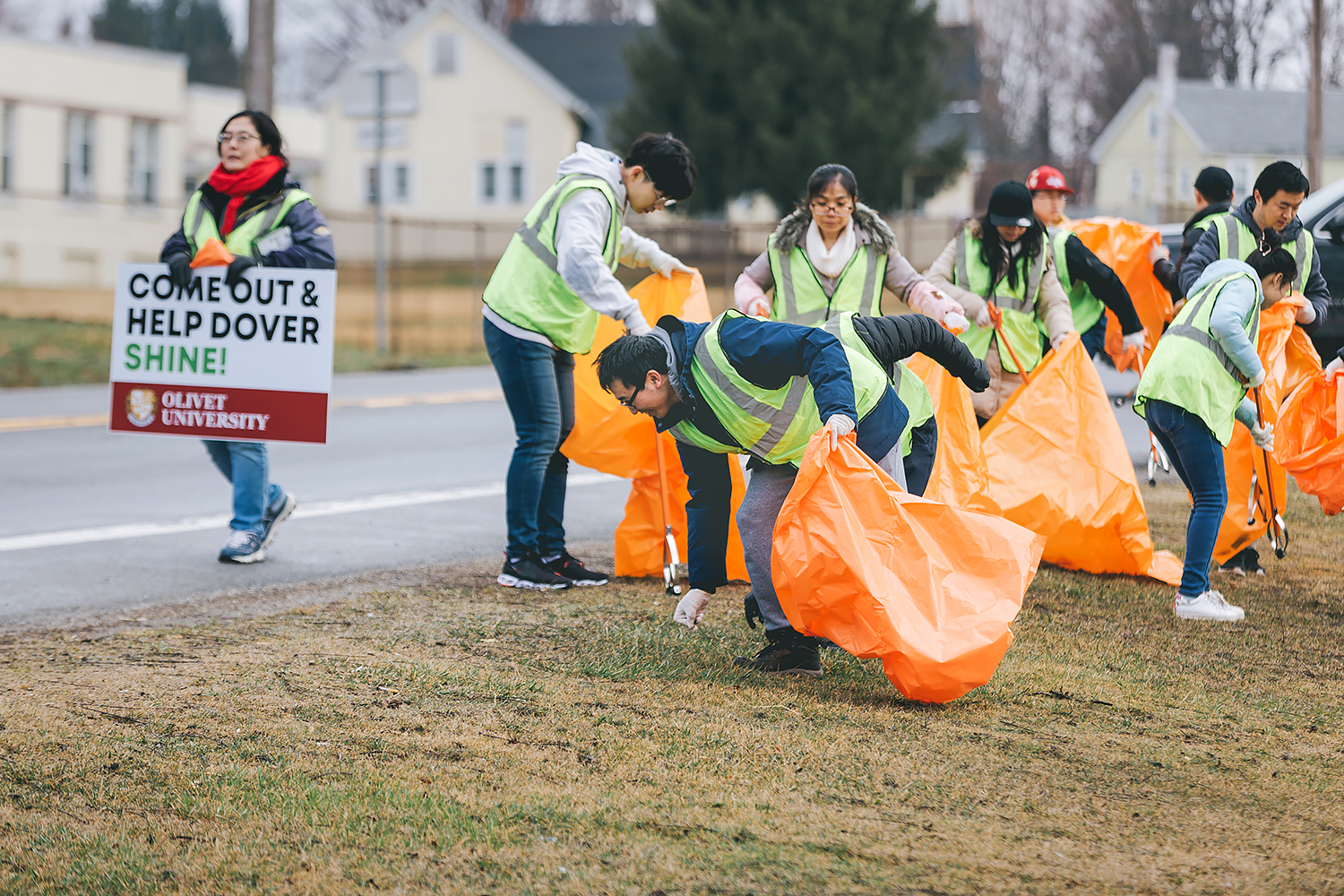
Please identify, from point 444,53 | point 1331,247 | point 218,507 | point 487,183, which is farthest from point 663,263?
point 444,53

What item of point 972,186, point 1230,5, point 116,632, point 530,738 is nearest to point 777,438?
point 530,738

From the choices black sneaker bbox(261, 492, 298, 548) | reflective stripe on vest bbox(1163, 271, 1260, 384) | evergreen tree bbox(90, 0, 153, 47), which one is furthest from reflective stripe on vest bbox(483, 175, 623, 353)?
evergreen tree bbox(90, 0, 153, 47)

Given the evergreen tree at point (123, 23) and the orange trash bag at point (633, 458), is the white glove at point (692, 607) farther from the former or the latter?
the evergreen tree at point (123, 23)

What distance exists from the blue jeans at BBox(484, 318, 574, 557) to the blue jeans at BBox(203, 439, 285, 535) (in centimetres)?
133

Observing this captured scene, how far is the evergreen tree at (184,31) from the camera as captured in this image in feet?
188

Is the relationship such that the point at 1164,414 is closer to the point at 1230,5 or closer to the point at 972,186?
the point at 972,186

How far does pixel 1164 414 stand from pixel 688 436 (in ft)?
6.54

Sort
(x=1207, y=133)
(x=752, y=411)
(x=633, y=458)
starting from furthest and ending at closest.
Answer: (x=1207, y=133) → (x=633, y=458) → (x=752, y=411)

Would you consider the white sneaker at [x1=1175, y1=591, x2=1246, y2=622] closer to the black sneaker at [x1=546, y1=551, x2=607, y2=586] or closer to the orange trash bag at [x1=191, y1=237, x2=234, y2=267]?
the black sneaker at [x1=546, y1=551, x2=607, y2=586]

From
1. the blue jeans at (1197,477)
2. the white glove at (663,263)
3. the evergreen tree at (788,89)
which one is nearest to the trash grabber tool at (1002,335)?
the blue jeans at (1197,477)

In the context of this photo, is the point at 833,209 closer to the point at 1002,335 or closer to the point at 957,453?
the point at 957,453

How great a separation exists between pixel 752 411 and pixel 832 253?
153 cm

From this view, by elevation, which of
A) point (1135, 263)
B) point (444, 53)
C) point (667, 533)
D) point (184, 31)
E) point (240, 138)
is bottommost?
point (667, 533)

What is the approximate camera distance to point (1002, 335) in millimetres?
6520
